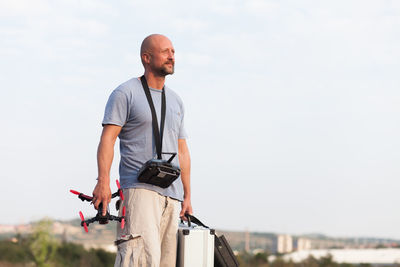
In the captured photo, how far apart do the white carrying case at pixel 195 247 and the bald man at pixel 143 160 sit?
8 cm

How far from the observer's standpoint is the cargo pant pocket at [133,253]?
463cm

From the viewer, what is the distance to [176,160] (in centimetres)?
511

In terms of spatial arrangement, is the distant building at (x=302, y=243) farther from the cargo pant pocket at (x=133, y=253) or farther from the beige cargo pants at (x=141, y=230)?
the cargo pant pocket at (x=133, y=253)

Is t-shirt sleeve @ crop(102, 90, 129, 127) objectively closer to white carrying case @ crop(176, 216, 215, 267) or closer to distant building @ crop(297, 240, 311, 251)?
white carrying case @ crop(176, 216, 215, 267)

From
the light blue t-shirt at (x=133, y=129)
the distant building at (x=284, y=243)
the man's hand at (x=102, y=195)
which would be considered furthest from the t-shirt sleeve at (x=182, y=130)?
the distant building at (x=284, y=243)

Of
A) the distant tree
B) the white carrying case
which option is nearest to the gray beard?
the white carrying case

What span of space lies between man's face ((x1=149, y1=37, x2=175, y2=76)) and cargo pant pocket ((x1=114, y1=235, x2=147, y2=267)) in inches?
47.4

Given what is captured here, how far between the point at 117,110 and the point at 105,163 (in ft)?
1.29

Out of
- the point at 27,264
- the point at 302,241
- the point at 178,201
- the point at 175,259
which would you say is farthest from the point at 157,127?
the point at 302,241

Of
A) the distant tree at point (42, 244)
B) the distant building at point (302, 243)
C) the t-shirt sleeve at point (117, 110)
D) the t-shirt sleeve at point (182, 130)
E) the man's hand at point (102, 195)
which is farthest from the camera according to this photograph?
the distant building at point (302, 243)

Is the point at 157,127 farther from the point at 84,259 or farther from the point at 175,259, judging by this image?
the point at 84,259

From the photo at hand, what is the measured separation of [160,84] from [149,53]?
0.78 feet

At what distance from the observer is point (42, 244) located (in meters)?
23.2

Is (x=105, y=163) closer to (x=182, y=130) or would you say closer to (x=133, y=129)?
(x=133, y=129)
